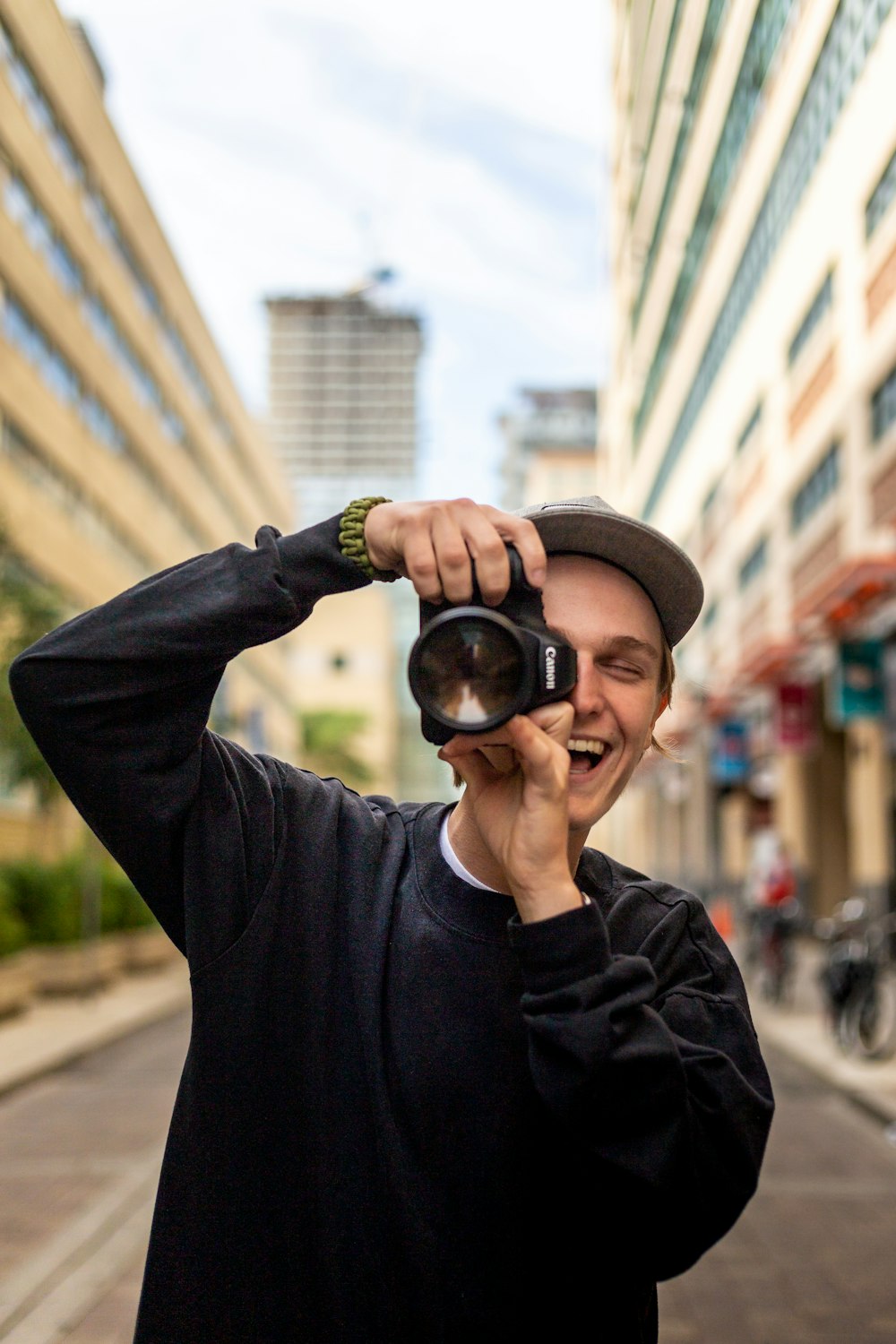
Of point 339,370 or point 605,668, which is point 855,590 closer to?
point 605,668

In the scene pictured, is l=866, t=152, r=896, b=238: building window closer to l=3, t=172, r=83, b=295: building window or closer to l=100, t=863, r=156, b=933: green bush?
l=3, t=172, r=83, b=295: building window

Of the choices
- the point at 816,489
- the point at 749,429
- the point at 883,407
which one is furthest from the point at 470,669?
the point at 749,429

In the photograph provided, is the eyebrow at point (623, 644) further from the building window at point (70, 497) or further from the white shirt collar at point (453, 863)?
the building window at point (70, 497)

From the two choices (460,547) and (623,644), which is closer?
(460,547)

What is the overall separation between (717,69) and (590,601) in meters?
29.3

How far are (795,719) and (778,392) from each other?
6.83 meters

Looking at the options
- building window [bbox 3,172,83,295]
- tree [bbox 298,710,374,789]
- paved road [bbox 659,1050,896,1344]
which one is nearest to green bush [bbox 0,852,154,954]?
paved road [bbox 659,1050,896,1344]

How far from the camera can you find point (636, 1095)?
4.92 ft

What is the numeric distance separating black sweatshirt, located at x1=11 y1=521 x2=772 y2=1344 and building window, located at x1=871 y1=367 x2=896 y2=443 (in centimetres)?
1962

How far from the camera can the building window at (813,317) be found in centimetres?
2370

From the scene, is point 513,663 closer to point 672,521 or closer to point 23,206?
point 23,206

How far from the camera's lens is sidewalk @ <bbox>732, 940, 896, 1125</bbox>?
9734mm

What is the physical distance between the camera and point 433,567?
5.12 ft

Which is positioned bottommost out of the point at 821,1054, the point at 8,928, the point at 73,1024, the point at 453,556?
the point at 73,1024
